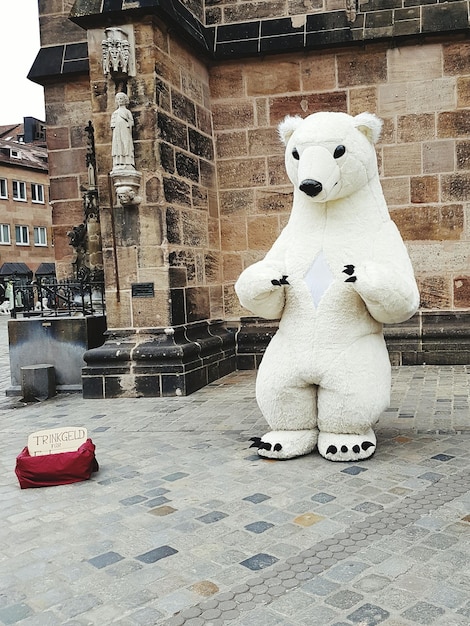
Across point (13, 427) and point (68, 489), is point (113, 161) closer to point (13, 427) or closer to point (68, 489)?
point (13, 427)

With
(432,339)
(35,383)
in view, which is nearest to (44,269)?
(35,383)

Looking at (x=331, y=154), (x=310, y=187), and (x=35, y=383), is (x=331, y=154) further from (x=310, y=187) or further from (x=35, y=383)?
(x=35, y=383)

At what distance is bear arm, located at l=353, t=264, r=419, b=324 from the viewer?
374cm

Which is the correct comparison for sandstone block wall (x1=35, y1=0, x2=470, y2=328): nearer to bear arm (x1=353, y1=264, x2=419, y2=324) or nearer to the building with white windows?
bear arm (x1=353, y1=264, x2=419, y2=324)

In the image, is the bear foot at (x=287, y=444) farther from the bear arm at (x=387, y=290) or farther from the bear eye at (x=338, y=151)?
the bear eye at (x=338, y=151)

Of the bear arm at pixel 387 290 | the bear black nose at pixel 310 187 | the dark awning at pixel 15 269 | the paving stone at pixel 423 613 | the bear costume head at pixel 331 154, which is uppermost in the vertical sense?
the dark awning at pixel 15 269

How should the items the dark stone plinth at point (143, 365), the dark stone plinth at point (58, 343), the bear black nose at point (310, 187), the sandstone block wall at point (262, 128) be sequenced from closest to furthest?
the bear black nose at point (310, 187) → the dark stone plinth at point (143, 365) → the sandstone block wall at point (262, 128) → the dark stone plinth at point (58, 343)

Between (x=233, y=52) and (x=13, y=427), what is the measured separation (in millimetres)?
4932

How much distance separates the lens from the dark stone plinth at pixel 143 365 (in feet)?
21.3

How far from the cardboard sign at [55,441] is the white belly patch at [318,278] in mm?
1650

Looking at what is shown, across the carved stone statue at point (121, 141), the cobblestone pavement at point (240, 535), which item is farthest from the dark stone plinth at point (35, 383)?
the carved stone statue at point (121, 141)

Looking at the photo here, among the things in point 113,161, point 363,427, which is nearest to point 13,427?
point 113,161

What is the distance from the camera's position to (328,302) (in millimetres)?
4004

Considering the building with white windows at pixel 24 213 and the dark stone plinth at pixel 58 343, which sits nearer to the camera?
the dark stone plinth at pixel 58 343
